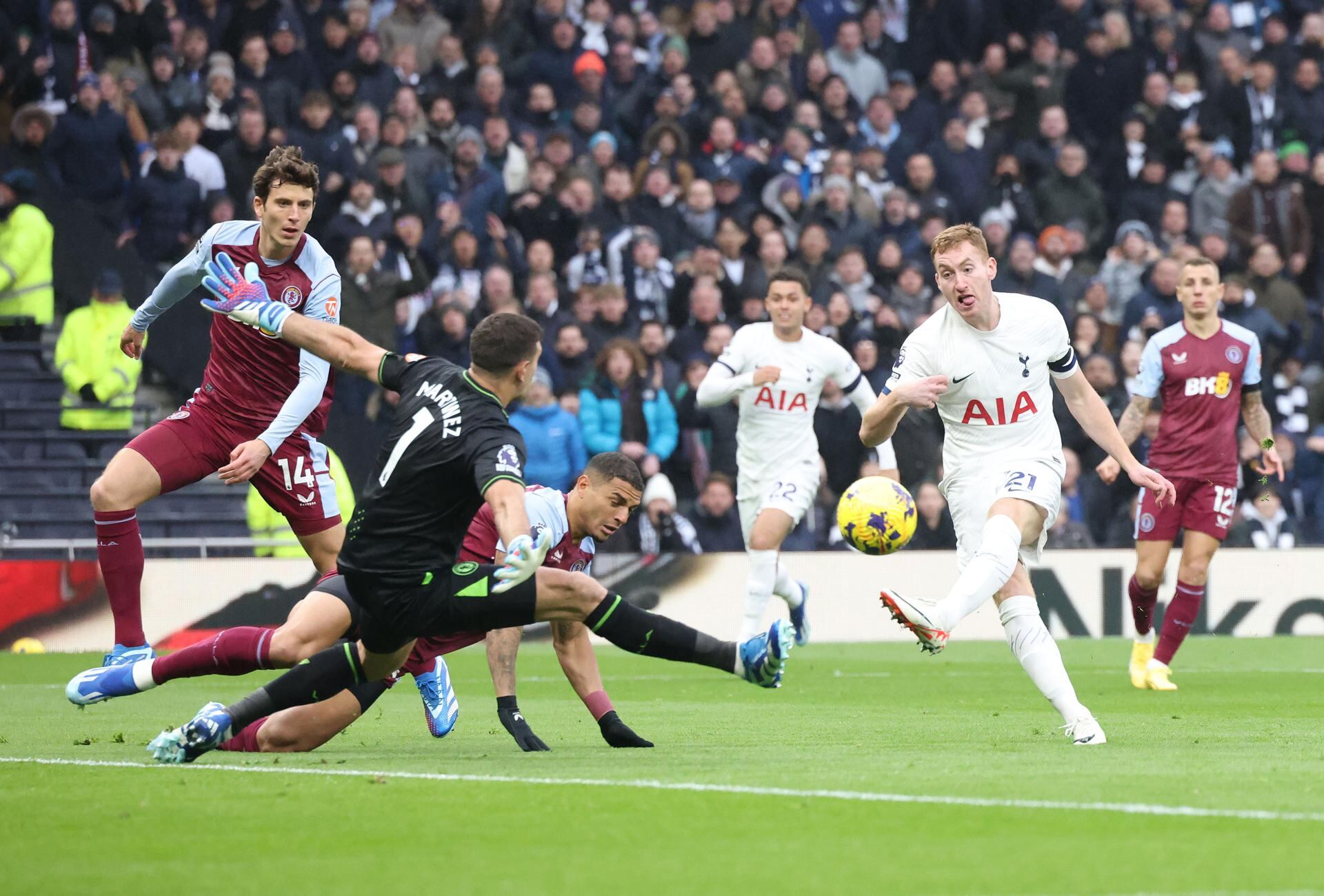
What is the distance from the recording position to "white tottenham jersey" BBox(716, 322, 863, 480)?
47.1ft

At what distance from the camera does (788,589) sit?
47.8ft

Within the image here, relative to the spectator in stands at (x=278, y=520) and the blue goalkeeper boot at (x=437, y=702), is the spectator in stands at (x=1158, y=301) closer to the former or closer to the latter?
the spectator in stands at (x=278, y=520)

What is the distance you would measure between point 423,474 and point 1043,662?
117 inches

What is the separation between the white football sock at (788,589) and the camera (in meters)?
14.5

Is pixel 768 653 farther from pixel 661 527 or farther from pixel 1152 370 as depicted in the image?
pixel 661 527

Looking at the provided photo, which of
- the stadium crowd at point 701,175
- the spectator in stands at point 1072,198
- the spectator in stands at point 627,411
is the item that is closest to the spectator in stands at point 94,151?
the stadium crowd at point 701,175

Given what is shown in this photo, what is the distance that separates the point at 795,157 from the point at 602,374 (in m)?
4.83

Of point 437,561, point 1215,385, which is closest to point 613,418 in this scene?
point 1215,385

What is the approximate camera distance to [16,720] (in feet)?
32.8

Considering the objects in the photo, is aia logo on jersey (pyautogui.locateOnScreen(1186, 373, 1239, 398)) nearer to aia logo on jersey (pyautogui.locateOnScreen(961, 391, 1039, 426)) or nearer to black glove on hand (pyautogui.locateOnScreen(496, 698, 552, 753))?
aia logo on jersey (pyautogui.locateOnScreen(961, 391, 1039, 426))

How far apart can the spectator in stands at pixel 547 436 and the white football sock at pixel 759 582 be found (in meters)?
3.55

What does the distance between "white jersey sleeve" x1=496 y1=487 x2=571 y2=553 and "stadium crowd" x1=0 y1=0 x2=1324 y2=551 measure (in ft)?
29.4

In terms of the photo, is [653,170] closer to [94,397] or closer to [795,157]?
[795,157]

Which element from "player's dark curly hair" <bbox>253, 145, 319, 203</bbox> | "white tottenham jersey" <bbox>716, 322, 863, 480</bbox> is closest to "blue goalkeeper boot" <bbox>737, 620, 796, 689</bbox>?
"player's dark curly hair" <bbox>253, 145, 319, 203</bbox>
